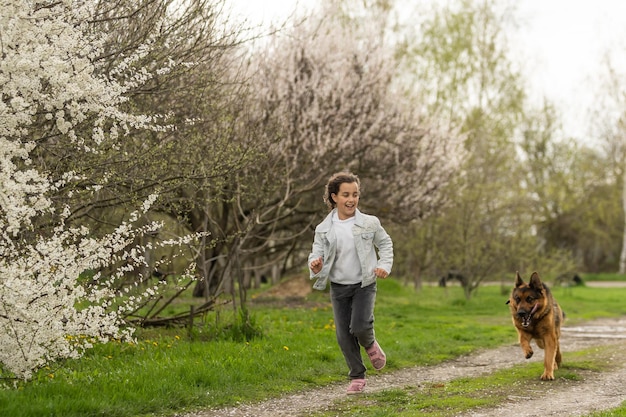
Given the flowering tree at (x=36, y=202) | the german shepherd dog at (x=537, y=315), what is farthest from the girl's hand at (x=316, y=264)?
the german shepherd dog at (x=537, y=315)

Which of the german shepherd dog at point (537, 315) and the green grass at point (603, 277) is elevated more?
the german shepherd dog at point (537, 315)

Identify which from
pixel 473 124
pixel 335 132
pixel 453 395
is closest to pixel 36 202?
pixel 453 395

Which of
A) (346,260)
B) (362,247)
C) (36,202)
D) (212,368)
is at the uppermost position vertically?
(36,202)

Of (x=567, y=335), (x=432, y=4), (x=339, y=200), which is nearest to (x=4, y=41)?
(x=339, y=200)

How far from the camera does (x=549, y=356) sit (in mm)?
9312

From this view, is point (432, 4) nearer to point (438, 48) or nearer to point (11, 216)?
point (438, 48)

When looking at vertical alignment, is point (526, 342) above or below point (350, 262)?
below

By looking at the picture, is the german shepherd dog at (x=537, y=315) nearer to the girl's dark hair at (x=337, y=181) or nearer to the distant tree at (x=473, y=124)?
the girl's dark hair at (x=337, y=181)

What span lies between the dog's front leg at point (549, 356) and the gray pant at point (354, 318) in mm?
2526

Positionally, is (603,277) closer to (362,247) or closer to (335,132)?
(335,132)

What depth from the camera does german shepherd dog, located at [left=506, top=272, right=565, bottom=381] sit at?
9391mm

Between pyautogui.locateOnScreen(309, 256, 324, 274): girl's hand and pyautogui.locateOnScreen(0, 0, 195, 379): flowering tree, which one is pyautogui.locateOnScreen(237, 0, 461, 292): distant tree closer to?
pyautogui.locateOnScreen(309, 256, 324, 274): girl's hand

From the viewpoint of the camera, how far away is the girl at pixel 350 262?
7.84 metres

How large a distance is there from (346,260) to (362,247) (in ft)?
0.75
